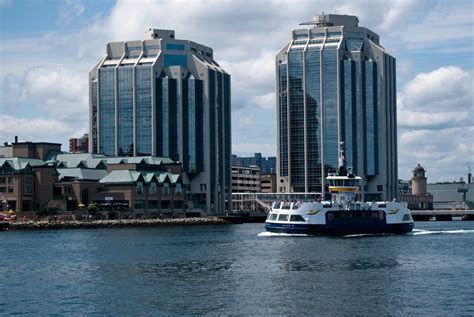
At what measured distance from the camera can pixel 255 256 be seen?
130m

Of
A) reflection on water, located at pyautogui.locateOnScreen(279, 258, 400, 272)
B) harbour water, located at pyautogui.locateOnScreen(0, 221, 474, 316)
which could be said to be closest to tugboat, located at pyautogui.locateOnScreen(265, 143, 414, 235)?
harbour water, located at pyautogui.locateOnScreen(0, 221, 474, 316)

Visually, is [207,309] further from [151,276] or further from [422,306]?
[151,276]

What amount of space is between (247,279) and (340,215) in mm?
74072

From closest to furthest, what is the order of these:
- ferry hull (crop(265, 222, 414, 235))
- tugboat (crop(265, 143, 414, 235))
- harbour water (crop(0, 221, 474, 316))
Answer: harbour water (crop(0, 221, 474, 316)), ferry hull (crop(265, 222, 414, 235)), tugboat (crop(265, 143, 414, 235))

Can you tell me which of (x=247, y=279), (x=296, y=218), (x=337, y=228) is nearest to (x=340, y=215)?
(x=337, y=228)

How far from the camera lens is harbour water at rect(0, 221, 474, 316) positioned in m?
80.1

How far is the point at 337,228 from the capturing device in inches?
6713

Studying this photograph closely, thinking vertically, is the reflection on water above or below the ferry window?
below

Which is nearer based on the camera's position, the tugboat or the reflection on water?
the reflection on water

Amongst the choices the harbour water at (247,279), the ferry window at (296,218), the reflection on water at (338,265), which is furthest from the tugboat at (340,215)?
the reflection on water at (338,265)

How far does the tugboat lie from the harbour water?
12843 mm

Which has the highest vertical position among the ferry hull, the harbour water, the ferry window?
the ferry window

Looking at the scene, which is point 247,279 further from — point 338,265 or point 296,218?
point 296,218

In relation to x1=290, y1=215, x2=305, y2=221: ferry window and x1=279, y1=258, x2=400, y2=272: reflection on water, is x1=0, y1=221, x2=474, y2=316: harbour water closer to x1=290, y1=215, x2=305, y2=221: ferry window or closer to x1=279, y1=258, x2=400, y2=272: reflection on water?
x1=279, y1=258, x2=400, y2=272: reflection on water
